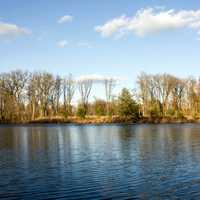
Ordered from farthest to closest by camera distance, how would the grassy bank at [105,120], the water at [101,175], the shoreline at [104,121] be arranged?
1. the grassy bank at [105,120]
2. the shoreline at [104,121]
3. the water at [101,175]

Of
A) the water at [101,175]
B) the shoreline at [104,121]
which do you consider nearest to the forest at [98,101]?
the shoreline at [104,121]

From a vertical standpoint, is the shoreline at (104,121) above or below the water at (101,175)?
above

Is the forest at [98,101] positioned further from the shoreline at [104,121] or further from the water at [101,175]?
the water at [101,175]

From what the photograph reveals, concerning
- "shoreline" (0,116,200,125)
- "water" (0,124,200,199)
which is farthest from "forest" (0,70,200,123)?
"water" (0,124,200,199)

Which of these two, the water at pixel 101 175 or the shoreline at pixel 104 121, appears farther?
the shoreline at pixel 104 121

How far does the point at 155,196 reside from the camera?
19250 mm

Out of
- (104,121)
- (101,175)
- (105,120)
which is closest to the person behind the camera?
(101,175)

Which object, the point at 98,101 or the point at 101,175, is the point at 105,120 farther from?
the point at 101,175

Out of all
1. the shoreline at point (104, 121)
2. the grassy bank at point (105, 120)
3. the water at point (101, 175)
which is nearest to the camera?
the water at point (101, 175)

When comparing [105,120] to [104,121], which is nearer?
[104,121]

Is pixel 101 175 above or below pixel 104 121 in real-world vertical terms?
below

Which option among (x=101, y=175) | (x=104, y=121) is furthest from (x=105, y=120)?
(x=101, y=175)

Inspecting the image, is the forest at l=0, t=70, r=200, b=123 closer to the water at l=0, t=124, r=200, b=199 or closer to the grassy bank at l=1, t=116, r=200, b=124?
the grassy bank at l=1, t=116, r=200, b=124

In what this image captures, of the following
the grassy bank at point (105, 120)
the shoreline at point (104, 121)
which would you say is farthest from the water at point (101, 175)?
the grassy bank at point (105, 120)
